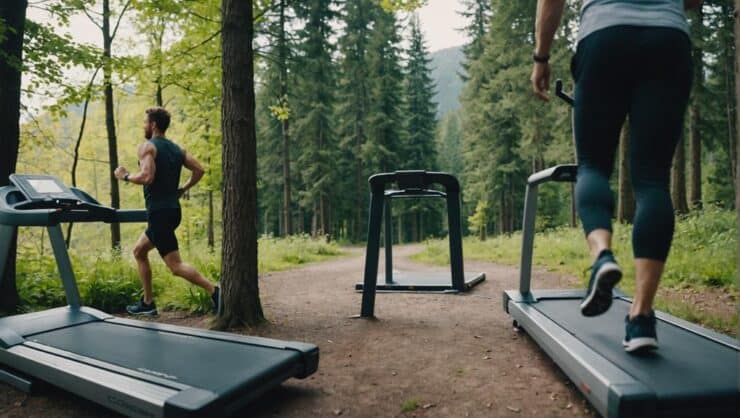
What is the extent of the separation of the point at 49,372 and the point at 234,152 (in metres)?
1.89

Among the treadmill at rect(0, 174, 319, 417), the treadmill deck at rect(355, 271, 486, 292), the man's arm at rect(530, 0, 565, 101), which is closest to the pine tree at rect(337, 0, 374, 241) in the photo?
the treadmill deck at rect(355, 271, 486, 292)

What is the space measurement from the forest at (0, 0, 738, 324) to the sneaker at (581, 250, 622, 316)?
2760mm

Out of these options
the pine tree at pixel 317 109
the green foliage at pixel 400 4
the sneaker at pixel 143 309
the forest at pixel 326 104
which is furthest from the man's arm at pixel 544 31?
the pine tree at pixel 317 109

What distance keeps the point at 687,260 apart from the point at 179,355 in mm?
5382

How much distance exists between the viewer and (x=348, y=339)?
3.21 m

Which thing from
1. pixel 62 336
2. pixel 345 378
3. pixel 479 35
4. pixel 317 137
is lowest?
pixel 345 378

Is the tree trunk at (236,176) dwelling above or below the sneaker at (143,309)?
above

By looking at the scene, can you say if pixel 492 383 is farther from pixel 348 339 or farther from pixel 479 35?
pixel 479 35

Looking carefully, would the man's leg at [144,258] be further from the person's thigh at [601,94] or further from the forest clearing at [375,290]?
the person's thigh at [601,94]

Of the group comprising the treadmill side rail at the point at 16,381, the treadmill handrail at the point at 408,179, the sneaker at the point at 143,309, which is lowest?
the treadmill side rail at the point at 16,381

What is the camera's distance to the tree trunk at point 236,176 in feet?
11.5

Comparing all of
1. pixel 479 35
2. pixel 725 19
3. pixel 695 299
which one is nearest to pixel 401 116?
pixel 479 35

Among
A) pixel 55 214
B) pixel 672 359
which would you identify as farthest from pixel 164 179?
pixel 672 359

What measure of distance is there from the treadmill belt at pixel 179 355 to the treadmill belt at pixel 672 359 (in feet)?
4.91
